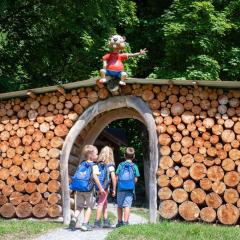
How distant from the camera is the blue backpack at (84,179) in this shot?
873 centimetres

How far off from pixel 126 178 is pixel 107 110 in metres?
2.16

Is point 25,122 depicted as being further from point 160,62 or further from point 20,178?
point 160,62

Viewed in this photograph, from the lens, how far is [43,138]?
36.1ft

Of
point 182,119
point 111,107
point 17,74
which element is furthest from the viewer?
point 17,74

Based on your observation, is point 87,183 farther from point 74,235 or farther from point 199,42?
point 199,42

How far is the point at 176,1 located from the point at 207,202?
A: 9134mm

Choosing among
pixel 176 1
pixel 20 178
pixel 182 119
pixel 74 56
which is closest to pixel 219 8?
pixel 176 1

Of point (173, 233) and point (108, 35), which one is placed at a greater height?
point (108, 35)

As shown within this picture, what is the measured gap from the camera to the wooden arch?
993 centimetres

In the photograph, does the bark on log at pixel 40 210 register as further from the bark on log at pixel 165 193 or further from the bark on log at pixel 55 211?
the bark on log at pixel 165 193

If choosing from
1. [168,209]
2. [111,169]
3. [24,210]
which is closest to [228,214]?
[168,209]

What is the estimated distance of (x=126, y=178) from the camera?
8.94 metres

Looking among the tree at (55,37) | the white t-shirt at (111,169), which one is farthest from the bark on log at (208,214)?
the tree at (55,37)

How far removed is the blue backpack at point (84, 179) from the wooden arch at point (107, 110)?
1.61 m
